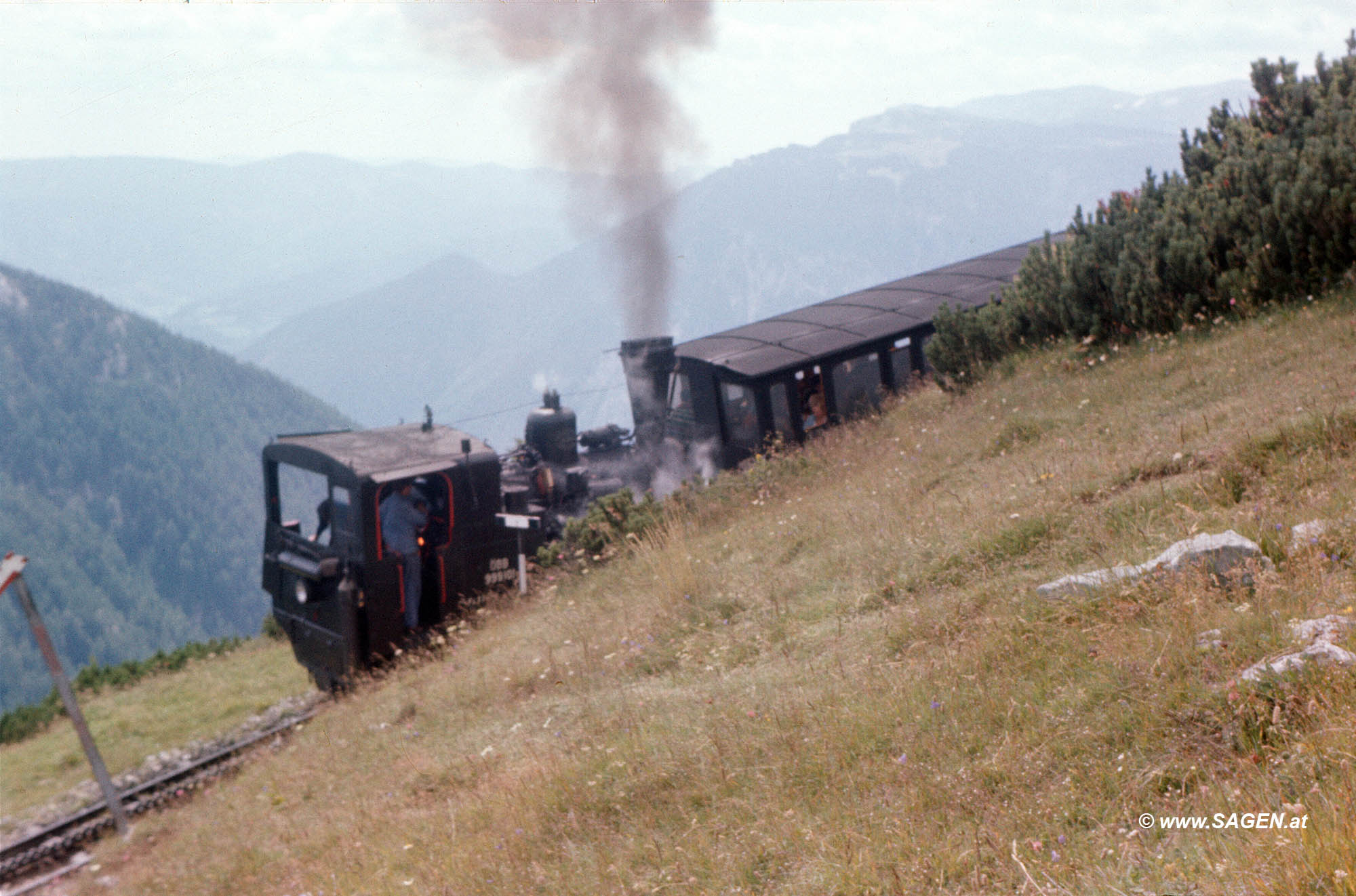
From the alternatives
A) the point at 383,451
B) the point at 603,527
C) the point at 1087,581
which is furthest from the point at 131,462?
the point at 1087,581

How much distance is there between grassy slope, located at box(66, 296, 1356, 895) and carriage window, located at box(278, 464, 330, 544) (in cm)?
227

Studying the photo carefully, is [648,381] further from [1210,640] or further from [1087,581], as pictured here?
[1210,640]

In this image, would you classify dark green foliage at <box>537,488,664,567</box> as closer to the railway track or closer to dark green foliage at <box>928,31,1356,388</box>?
the railway track

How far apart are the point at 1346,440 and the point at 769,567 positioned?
409 centimetres

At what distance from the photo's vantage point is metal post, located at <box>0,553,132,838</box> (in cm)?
723

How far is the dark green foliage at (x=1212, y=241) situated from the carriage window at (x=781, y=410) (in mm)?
2776

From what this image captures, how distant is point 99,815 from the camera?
897 centimetres

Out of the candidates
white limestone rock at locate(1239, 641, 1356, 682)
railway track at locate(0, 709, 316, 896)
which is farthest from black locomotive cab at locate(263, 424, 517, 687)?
white limestone rock at locate(1239, 641, 1356, 682)

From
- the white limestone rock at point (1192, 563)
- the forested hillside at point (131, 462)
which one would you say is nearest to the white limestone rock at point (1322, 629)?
the white limestone rock at point (1192, 563)

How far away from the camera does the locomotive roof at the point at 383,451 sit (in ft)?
33.4

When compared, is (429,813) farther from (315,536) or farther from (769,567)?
(315,536)

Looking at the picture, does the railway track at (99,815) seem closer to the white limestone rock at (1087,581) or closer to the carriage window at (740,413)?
the carriage window at (740,413)

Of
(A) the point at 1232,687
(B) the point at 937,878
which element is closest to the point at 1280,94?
(A) the point at 1232,687

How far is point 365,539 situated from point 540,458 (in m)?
6.32
